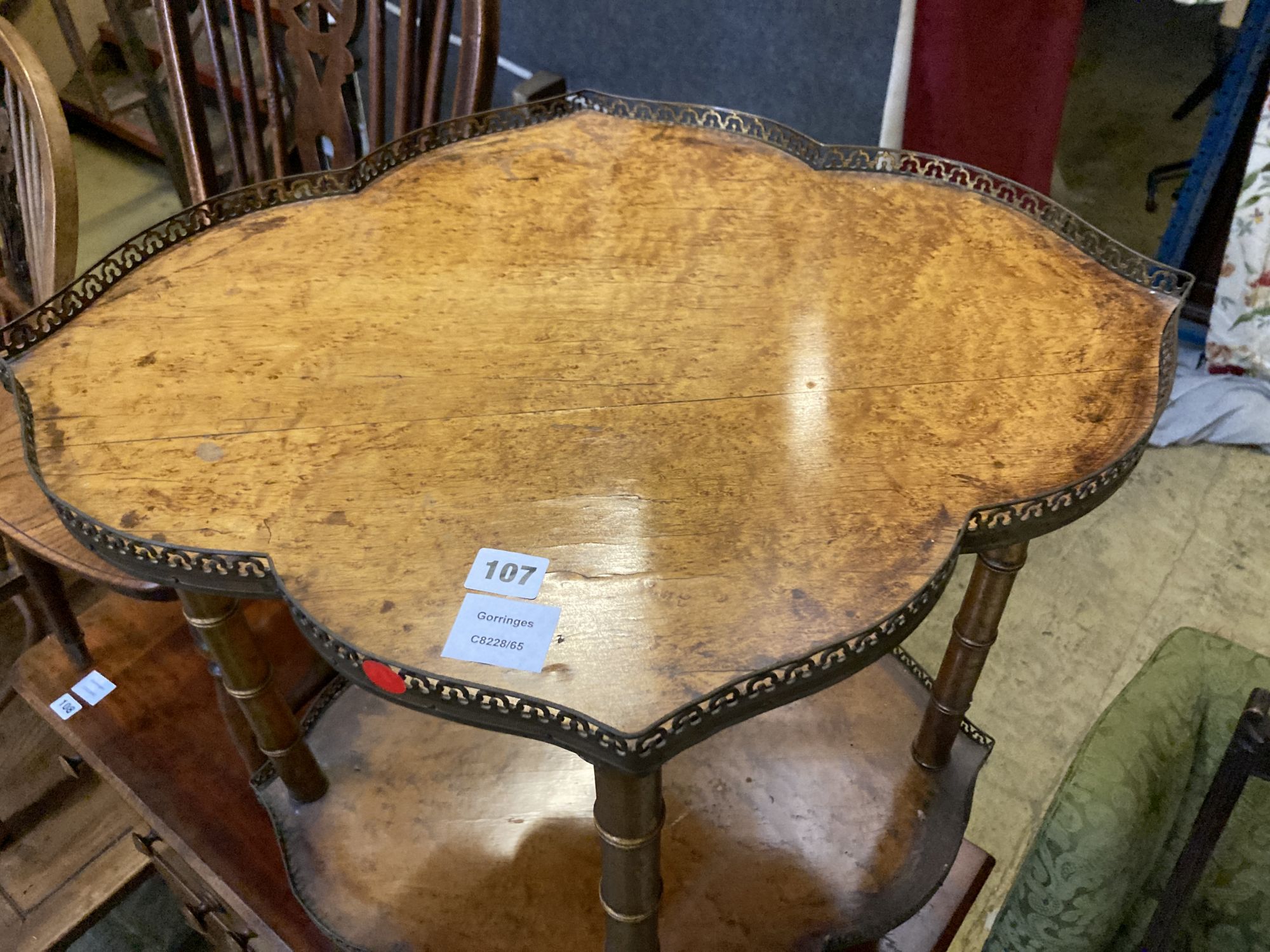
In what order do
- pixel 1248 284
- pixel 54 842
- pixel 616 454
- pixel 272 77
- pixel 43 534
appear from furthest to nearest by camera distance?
pixel 1248 284
pixel 54 842
pixel 272 77
pixel 43 534
pixel 616 454

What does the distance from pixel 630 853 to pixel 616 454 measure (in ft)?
0.99

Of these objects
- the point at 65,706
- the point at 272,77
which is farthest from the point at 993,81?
the point at 65,706

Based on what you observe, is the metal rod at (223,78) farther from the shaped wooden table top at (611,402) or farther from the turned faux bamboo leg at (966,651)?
the turned faux bamboo leg at (966,651)

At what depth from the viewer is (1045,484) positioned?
0.74 m

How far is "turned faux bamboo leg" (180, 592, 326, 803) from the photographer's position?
0.92 metres

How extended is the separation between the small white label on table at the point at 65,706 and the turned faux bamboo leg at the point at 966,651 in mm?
1123

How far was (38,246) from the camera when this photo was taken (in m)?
1.23

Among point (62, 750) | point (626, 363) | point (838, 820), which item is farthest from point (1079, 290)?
point (62, 750)

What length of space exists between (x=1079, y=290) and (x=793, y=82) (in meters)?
1.00

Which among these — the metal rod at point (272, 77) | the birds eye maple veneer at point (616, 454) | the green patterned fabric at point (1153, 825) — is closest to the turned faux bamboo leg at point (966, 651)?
the birds eye maple veneer at point (616, 454)

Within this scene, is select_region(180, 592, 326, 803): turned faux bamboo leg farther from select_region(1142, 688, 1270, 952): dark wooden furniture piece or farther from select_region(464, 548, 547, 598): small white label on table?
select_region(1142, 688, 1270, 952): dark wooden furniture piece

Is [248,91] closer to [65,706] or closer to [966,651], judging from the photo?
[65,706]

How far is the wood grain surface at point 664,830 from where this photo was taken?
1088mm

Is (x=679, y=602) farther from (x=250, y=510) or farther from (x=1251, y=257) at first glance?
(x=1251, y=257)
